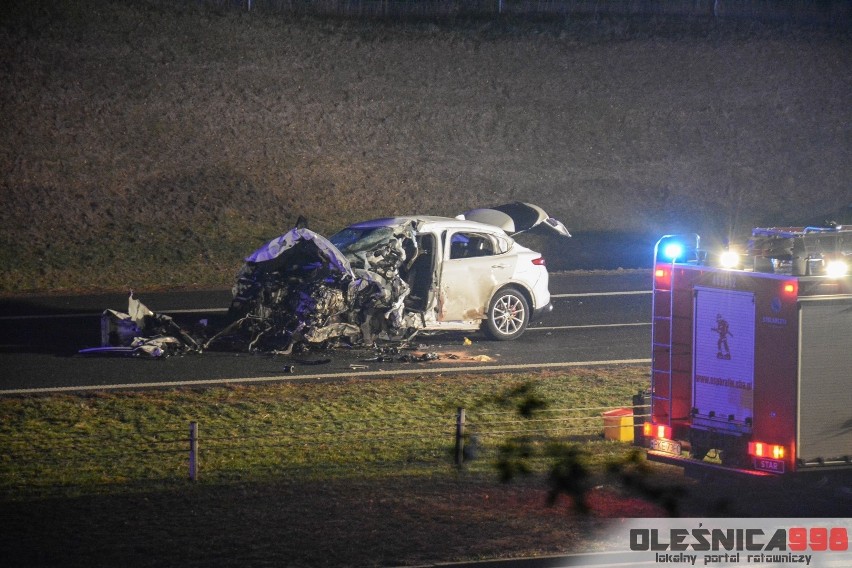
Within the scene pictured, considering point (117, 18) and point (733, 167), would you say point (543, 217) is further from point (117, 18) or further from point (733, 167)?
point (117, 18)

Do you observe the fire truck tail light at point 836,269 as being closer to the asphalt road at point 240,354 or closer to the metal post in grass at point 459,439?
the metal post in grass at point 459,439

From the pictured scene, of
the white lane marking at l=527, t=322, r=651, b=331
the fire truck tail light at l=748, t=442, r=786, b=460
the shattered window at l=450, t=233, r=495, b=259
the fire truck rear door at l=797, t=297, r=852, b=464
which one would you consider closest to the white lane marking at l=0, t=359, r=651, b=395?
the shattered window at l=450, t=233, r=495, b=259

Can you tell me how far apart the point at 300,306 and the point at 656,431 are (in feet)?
21.5

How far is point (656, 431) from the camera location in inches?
455

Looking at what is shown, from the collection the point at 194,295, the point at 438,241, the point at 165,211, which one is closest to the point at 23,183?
the point at 165,211

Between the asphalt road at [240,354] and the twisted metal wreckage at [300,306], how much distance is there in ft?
0.91

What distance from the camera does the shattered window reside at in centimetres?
1788

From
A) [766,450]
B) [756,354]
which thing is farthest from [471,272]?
[766,450]

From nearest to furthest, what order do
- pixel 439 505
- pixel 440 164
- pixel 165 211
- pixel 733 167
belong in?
pixel 439 505 < pixel 165 211 < pixel 440 164 < pixel 733 167

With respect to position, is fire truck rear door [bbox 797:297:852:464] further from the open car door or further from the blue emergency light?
the open car door

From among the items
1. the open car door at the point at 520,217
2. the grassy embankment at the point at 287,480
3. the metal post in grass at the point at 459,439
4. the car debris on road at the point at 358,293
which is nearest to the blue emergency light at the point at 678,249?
the grassy embankment at the point at 287,480

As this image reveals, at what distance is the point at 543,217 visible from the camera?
82.4 feet

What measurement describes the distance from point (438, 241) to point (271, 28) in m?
19.5

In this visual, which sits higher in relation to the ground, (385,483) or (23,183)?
(23,183)
